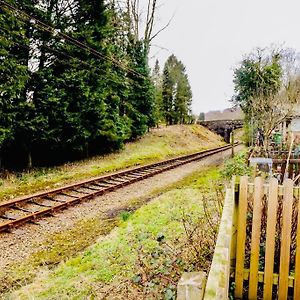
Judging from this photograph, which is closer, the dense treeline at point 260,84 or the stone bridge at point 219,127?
the dense treeline at point 260,84

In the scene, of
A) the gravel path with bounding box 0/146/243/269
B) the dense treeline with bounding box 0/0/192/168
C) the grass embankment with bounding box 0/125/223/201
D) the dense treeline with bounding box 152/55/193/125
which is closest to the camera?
the gravel path with bounding box 0/146/243/269

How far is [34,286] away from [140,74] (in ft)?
70.9

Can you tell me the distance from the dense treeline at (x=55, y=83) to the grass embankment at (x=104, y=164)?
1.07 metres

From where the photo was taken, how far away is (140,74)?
81.1ft

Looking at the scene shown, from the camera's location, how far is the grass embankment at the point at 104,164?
11289 millimetres

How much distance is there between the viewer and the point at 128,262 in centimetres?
478

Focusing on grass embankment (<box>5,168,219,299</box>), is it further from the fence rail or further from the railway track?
the railway track

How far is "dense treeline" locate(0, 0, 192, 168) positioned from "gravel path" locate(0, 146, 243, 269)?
4792 millimetres

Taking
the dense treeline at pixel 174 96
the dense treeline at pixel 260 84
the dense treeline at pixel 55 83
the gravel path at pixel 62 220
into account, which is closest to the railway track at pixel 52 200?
the gravel path at pixel 62 220

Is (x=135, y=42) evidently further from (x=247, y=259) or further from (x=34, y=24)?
(x=247, y=259)

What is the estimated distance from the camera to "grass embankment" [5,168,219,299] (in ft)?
13.1

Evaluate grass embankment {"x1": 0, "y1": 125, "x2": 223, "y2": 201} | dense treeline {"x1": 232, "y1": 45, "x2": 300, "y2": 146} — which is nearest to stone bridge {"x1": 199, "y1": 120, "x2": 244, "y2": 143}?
grass embankment {"x1": 0, "y1": 125, "x2": 223, "y2": 201}

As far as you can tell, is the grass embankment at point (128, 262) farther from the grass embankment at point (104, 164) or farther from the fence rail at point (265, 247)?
the grass embankment at point (104, 164)

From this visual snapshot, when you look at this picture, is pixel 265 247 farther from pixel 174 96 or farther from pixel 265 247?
pixel 174 96
